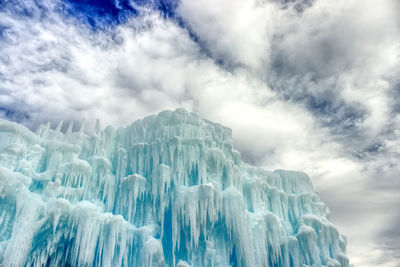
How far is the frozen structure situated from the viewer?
16.2 metres

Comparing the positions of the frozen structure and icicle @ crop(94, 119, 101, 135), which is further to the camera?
icicle @ crop(94, 119, 101, 135)

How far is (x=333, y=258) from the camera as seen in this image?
23.8m

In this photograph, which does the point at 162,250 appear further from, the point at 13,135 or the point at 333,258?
the point at 333,258

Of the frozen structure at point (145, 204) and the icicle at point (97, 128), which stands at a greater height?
the icicle at point (97, 128)

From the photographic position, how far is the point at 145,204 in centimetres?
1952

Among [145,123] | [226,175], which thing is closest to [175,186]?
[226,175]

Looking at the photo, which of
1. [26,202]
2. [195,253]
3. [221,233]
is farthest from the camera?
[221,233]

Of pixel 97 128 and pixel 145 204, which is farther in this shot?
pixel 97 128

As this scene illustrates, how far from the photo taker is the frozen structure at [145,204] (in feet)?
53.2

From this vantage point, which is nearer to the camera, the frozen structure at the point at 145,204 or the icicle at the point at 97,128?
the frozen structure at the point at 145,204

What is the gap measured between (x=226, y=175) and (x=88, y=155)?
10.1 m

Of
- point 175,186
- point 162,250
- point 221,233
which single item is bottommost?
point 162,250

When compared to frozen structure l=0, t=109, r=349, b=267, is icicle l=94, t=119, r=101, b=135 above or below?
above

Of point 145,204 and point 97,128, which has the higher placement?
point 97,128
